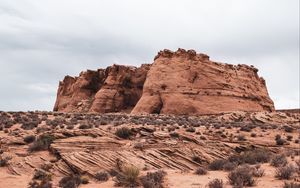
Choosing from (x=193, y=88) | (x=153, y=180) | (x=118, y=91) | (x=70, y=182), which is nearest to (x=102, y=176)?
(x=70, y=182)

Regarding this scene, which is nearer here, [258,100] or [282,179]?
[282,179]

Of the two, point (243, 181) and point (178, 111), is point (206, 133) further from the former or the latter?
→ point (178, 111)

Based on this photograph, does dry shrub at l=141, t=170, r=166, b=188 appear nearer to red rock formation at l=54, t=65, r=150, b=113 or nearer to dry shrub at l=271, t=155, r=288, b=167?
dry shrub at l=271, t=155, r=288, b=167

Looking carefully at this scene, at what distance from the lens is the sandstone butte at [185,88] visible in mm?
47219

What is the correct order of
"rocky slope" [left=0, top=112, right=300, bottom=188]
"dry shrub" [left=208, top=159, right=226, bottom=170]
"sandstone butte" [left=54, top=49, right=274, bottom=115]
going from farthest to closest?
"sandstone butte" [left=54, top=49, right=274, bottom=115]
"dry shrub" [left=208, top=159, right=226, bottom=170]
"rocky slope" [left=0, top=112, right=300, bottom=188]

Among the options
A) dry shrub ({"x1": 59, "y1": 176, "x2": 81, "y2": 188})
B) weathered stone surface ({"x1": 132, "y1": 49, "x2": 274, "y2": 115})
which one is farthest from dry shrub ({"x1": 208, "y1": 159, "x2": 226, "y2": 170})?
weathered stone surface ({"x1": 132, "y1": 49, "x2": 274, "y2": 115})

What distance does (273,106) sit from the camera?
57.6m

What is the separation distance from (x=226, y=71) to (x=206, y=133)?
31469 mm

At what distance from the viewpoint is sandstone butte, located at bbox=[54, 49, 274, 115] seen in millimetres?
47219

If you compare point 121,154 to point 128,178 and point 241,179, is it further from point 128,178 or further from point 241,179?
point 241,179

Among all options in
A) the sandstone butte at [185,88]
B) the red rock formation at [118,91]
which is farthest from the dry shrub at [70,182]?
the red rock formation at [118,91]

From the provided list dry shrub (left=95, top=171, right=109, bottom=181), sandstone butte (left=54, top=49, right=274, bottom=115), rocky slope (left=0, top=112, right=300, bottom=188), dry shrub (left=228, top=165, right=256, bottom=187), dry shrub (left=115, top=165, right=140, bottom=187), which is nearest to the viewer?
dry shrub (left=228, top=165, right=256, bottom=187)

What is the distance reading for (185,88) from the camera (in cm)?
4812

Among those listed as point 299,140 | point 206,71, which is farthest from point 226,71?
point 299,140
